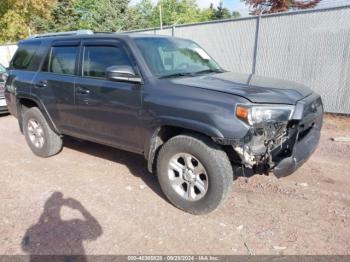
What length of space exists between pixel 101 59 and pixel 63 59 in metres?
0.90

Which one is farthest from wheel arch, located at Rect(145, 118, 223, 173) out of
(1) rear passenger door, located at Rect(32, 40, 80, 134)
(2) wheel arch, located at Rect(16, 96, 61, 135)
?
(2) wheel arch, located at Rect(16, 96, 61, 135)

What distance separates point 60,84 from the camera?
462 cm

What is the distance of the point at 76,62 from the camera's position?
175 inches

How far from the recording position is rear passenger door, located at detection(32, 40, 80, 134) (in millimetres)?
4516

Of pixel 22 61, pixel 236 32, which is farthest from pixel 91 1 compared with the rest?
pixel 22 61

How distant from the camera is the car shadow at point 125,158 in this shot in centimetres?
434

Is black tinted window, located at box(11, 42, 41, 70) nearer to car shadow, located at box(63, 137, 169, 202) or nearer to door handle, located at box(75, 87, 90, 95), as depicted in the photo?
door handle, located at box(75, 87, 90, 95)

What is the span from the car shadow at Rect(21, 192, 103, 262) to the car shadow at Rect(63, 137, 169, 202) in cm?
99

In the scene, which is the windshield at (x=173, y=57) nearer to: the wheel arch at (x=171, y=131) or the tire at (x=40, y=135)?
the wheel arch at (x=171, y=131)

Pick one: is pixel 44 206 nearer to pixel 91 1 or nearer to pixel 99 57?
pixel 99 57

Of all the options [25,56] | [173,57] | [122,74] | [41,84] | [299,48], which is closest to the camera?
[122,74]

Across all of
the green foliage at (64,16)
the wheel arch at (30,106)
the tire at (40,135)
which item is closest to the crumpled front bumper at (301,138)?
the wheel arch at (30,106)

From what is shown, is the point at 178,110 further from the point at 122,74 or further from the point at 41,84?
the point at 41,84

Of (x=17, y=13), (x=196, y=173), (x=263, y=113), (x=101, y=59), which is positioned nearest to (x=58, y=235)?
(x=196, y=173)
